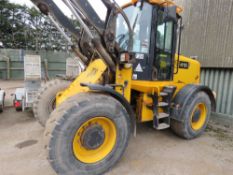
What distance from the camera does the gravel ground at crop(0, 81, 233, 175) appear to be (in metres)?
2.37

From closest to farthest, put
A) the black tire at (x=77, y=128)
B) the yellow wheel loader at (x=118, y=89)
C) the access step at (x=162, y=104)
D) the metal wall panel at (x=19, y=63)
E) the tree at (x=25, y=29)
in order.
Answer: the black tire at (x=77, y=128), the yellow wheel loader at (x=118, y=89), the access step at (x=162, y=104), the metal wall panel at (x=19, y=63), the tree at (x=25, y=29)

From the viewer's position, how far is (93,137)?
2197 millimetres

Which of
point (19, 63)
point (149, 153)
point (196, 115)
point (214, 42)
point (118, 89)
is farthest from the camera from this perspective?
→ point (19, 63)

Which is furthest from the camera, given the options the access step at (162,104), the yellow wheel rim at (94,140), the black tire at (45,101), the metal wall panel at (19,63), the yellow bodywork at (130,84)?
the metal wall panel at (19,63)

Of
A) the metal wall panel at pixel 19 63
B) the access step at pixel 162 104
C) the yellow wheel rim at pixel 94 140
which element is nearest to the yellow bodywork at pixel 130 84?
the access step at pixel 162 104

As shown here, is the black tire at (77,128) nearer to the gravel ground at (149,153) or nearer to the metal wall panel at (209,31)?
the gravel ground at (149,153)

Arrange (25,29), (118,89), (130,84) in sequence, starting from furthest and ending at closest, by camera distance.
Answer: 1. (25,29)
2. (130,84)
3. (118,89)

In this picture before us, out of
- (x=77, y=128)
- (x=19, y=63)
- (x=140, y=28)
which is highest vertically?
(x=140, y=28)

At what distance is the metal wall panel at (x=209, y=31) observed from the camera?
14.3 ft

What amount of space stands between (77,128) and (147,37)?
1.83m

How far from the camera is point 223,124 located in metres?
4.46

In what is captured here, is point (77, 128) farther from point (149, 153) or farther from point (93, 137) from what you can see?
A: point (149, 153)

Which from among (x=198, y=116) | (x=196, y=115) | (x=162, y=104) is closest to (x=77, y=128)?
(x=162, y=104)

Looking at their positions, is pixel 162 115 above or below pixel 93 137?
above
